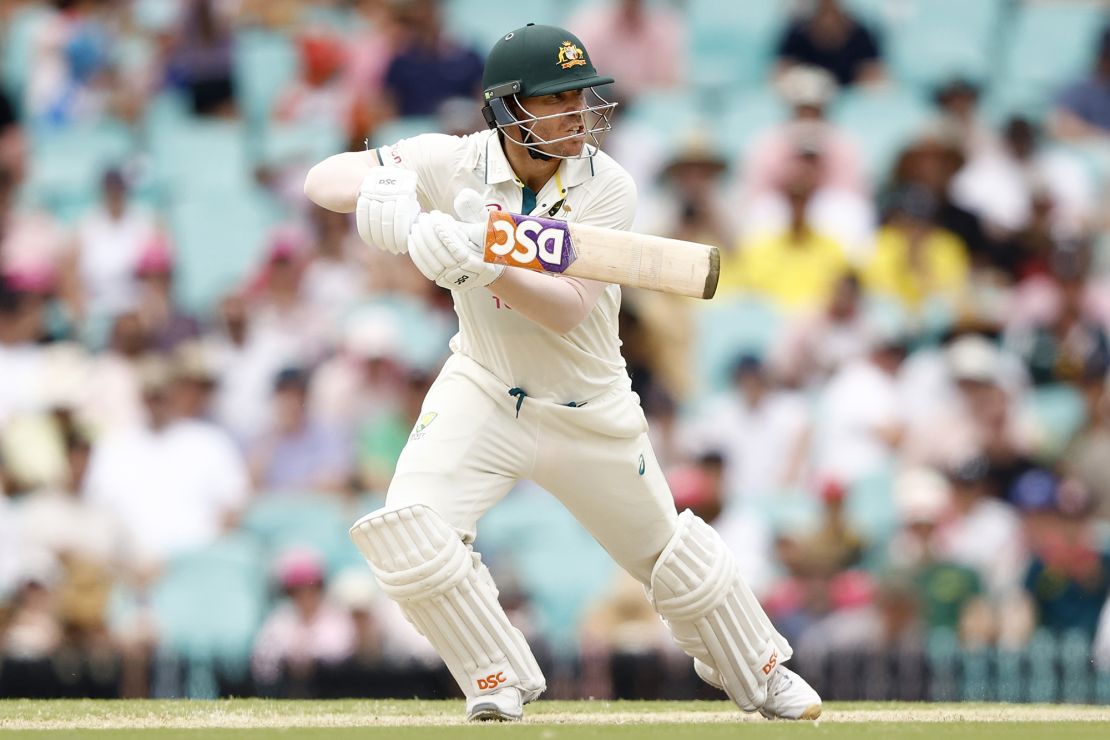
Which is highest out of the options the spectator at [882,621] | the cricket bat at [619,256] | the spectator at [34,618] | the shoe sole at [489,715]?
the cricket bat at [619,256]

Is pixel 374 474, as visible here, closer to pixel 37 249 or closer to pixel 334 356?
pixel 334 356

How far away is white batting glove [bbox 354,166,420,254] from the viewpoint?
4.71 metres

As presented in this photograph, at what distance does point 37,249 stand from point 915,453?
171 inches

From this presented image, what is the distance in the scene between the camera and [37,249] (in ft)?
31.1

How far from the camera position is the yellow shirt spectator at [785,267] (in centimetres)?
896

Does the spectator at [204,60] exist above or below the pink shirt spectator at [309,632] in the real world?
above

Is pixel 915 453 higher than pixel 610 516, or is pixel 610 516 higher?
pixel 610 516

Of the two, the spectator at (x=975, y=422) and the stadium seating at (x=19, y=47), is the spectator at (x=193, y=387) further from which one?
the spectator at (x=975, y=422)

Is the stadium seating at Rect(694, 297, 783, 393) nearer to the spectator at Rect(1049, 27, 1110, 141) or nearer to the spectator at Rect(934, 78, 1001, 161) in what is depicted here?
the spectator at Rect(934, 78, 1001, 161)

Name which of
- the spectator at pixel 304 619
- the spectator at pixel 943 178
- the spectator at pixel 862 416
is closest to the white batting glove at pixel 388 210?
the spectator at pixel 304 619

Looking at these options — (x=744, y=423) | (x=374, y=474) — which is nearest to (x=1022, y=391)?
(x=744, y=423)

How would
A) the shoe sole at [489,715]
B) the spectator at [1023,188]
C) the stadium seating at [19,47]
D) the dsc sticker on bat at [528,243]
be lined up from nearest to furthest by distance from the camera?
the dsc sticker on bat at [528,243] → the shoe sole at [489,715] → the spectator at [1023,188] → the stadium seating at [19,47]

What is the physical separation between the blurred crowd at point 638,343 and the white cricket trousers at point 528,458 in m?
1.88

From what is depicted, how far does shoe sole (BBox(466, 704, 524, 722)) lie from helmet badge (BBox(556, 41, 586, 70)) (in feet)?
5.42
